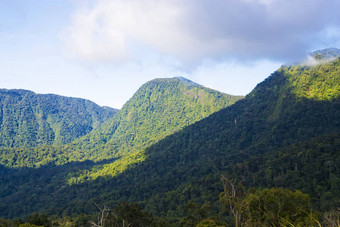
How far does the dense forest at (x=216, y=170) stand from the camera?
58.6m

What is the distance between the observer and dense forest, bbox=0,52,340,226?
58.6 meters

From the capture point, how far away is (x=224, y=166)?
10894cm

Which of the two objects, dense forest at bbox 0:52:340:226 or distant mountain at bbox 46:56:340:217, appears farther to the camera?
distant mountain at bbox 46:56:340:217

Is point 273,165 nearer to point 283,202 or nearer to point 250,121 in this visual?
point 283,202

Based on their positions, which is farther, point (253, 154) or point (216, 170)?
point (253, 154)

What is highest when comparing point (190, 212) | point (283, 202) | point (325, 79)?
point (325, 79)

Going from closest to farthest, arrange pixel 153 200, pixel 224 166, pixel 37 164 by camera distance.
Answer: pixel 153 200, pixel 224 166, pixel 37 164

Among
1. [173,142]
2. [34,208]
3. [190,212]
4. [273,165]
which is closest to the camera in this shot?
[190,212]

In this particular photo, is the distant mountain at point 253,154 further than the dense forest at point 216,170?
Yes

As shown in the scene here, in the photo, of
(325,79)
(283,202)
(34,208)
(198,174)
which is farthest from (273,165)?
(34,208)

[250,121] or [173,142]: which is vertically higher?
[250,121]

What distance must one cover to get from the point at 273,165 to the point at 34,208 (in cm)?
9559

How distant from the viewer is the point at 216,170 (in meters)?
108

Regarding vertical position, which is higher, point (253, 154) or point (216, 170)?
point (253, 154)
